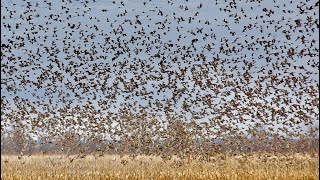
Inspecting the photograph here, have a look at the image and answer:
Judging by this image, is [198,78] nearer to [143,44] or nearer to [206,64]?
[206,64]

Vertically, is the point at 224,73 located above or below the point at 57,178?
above

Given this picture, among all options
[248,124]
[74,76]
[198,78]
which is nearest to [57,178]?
[74,76]

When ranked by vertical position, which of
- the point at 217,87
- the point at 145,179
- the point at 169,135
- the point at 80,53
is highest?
the point at 80,53

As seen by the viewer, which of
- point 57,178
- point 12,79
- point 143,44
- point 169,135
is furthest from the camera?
point 169,135

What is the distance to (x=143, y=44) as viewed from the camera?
1880cm

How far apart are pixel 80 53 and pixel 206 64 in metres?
5.36

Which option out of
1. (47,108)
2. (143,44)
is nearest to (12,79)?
(47,108)

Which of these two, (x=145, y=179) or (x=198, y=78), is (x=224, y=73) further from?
(x=145, y=179)

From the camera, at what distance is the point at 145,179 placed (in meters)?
14.7

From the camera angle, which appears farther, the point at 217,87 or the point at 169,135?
the point at 169,135

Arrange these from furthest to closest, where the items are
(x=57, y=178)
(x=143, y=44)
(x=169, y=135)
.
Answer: (x=169, y=135) → (x=143, y=44) → (x=57, y=178)

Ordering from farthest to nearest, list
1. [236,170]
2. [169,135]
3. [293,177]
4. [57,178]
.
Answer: [169,135], [236,170], [57,178], [293,177]

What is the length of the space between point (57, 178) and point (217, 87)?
7767 mm

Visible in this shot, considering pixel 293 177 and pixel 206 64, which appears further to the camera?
pixel 206 64
